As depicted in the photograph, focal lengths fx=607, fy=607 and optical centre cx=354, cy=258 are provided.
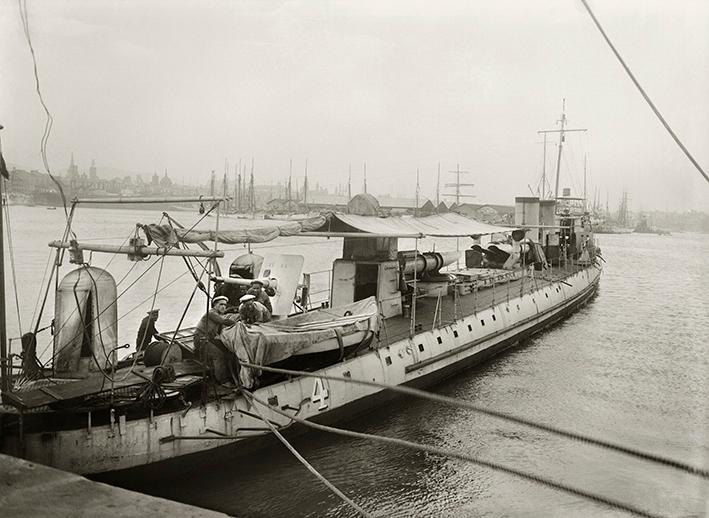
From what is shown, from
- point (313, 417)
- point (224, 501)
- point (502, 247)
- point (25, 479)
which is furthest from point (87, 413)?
point (502, 247)

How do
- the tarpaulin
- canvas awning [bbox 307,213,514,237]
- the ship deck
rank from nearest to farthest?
the tarpaulin
canvas awning [bbox 307,213,514,237]
the ship deck

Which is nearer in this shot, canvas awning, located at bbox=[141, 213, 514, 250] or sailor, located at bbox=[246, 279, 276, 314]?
canvas awning, located at bbox=[141, 213, 514, 250]

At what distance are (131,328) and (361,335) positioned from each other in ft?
59.2

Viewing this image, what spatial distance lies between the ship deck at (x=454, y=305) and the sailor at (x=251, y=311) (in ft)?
15.1

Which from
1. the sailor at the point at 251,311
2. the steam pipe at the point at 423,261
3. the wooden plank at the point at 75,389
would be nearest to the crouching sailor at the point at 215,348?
the sailor at the point at 251,311

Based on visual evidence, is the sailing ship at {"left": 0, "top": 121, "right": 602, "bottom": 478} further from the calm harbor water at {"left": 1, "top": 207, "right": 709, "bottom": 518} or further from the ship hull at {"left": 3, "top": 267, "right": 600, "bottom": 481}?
the calm harbor water at {"left": 1, "top": 207, "right": 709, "bottom": 518}

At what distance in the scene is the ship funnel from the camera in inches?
545

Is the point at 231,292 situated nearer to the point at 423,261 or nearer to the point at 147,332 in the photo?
the point at 147,332

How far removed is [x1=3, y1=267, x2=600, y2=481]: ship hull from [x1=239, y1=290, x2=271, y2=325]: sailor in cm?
175

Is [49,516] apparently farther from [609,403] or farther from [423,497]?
[609,403]

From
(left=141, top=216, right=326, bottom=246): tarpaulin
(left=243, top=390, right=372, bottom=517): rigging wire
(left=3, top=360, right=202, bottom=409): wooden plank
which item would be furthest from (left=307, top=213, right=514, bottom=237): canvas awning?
(left=243, top=390, right=372, bottom=517): rigging wire

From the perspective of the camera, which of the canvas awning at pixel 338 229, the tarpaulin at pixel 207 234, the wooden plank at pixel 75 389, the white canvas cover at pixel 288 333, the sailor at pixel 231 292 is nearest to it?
the wooden plank at pixel 75 389

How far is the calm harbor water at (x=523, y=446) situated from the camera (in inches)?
538

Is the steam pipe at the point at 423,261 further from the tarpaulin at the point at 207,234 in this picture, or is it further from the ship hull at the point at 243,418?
the tarpaulin at the point at 207,234
